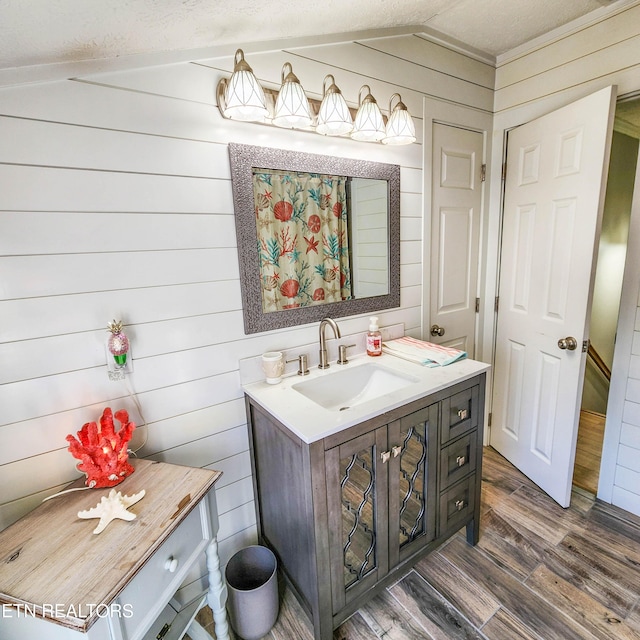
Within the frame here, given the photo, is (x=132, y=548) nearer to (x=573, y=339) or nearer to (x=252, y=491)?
(x=252, y=491)

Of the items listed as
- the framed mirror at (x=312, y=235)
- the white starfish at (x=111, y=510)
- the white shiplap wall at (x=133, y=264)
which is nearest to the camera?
the white starfish at (x=111, y=510)

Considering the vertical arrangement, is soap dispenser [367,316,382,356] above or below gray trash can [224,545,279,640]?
above

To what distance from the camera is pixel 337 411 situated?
46.7 inches

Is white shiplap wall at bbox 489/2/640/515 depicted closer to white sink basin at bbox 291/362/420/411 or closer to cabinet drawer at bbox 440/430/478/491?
cabinet drawer at bbox 440/430/478/491

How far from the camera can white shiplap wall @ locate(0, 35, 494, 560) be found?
1000 millimetres

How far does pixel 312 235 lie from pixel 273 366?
0.58 meters

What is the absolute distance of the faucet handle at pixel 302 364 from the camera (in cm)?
147

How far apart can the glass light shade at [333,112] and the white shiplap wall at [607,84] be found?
1.21 metres

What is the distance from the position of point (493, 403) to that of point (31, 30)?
2.61 metres

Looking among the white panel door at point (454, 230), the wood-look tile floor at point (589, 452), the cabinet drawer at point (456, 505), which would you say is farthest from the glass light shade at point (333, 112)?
the wood-look tile floor at point (589, 452)

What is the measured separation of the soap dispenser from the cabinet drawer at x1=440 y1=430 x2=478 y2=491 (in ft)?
1.64

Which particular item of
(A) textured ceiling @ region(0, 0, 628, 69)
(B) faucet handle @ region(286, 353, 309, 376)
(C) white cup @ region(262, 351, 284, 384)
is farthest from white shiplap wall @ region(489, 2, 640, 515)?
(C) white cup @ region(262, 351, 284, 384)

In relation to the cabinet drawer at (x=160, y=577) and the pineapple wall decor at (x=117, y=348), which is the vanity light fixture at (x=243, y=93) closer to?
the pineapple wall decor at (x=117, y=348)

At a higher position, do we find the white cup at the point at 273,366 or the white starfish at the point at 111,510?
the white cup at the point at 273,366
